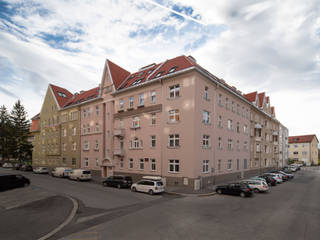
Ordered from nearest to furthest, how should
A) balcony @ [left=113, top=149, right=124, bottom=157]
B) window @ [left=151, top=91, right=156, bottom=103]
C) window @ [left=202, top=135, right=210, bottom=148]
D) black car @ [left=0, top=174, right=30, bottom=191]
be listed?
black car @ [left=0, top=174, right=30, bottom=191] < window @ [left=202, top=135, right=210, bottom=148] < window @ [left=151, top=91, right=156, bottom=103] < balcony @ [left=113, top=149, right=124, bottom=157]

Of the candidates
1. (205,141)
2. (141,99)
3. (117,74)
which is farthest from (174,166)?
(117,74)

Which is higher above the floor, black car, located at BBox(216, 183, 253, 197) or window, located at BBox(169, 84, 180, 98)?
window, located at BBox(169, 84, 180, 98)

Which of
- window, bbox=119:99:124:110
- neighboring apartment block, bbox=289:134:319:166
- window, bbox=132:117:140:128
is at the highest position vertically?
window, bbox=119:99:124:110

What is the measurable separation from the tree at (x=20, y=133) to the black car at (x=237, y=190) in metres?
64.8

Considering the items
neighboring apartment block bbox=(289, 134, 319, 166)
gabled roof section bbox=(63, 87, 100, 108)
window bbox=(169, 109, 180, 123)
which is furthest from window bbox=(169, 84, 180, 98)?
neighboring apartment block bbox=(289, 134, 319, 166)

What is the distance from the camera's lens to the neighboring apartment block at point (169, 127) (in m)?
23.5

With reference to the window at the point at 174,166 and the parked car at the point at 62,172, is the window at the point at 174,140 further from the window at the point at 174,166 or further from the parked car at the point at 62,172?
the parked car at the point at 62,172

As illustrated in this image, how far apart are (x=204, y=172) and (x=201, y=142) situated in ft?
12.9

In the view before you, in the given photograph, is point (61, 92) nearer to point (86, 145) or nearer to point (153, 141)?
point (86, 145)

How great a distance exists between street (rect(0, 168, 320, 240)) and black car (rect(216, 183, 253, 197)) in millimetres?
824

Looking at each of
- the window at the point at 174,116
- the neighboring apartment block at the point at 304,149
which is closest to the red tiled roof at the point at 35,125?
the window at the point at 174,116

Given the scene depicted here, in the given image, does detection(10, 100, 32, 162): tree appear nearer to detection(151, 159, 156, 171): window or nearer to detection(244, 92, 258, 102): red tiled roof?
detection(151, 159, 156, 171): window

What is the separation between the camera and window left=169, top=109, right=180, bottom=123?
80.1 feet

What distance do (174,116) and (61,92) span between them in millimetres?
38203
